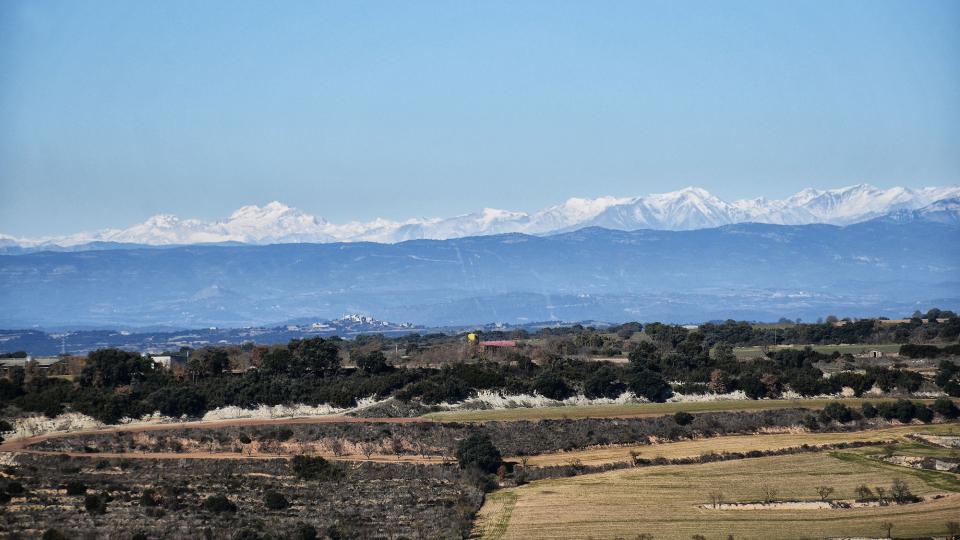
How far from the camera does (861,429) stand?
239ft

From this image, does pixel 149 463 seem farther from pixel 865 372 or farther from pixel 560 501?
pixel 865 372

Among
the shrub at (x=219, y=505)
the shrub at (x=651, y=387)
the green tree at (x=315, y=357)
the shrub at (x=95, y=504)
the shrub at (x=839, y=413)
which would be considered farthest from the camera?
the green tree at (x=315, y=357)

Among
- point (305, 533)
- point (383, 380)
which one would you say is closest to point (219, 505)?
point (305, 533)

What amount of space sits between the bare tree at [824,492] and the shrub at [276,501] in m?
21.7

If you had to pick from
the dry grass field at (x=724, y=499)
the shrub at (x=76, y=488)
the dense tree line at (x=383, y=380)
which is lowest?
the dry grass field at (x=724, y=499)

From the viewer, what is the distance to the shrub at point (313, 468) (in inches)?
2367

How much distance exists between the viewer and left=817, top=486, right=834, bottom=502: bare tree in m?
53.0

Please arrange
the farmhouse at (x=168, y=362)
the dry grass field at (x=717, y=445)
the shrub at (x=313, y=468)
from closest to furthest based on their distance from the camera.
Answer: the shrub at (x=313, y=468) → the dry grass field at (x=717, y=445) → the farmhouse at (x=168, y=362)

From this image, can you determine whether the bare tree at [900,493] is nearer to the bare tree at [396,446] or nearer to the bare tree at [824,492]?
the bare tree at [824,492]

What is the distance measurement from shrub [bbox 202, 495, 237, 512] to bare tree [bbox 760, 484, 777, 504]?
70.0 ft

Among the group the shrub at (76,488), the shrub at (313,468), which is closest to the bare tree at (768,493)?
the shrub at (313,468)

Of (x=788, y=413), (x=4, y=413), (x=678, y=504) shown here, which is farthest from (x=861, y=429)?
(x=4, y=413)

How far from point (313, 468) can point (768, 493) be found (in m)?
20.9

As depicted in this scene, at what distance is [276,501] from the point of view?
52.2 m
